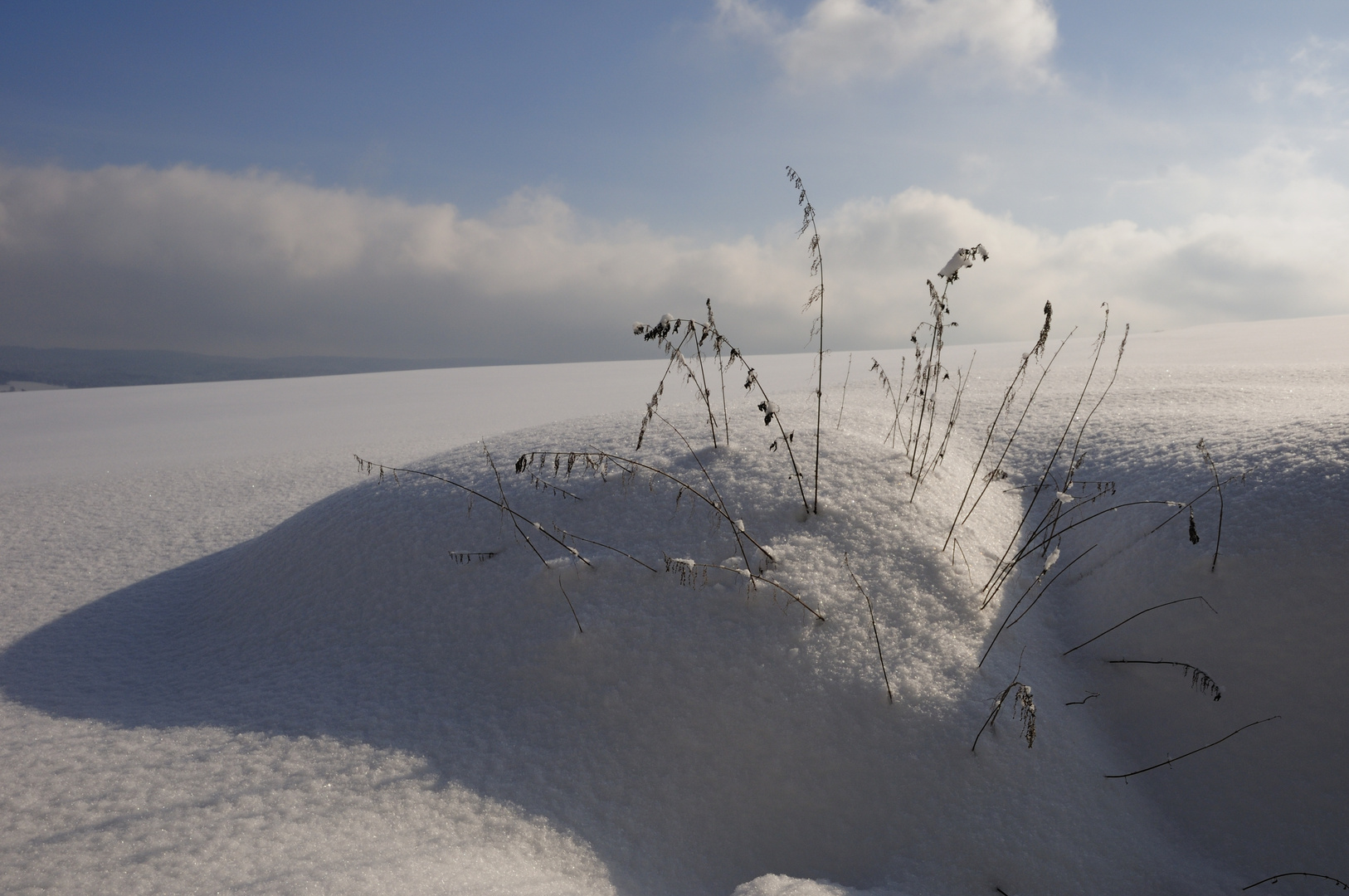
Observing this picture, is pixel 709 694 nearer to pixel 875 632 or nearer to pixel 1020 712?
→ pixel 875 632

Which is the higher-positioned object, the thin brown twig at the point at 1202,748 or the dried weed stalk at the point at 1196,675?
the dried weed stalk at the point at 1196,675

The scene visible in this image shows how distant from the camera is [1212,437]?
2902mm

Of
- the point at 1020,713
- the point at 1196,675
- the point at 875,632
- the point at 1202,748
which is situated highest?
the point at 875,632

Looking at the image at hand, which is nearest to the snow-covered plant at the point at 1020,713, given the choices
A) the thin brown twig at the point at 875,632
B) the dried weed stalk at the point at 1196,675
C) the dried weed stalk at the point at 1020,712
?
the dried weed stalk at the point at 1020,712

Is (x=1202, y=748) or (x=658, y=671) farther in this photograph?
(x=658, y=671)

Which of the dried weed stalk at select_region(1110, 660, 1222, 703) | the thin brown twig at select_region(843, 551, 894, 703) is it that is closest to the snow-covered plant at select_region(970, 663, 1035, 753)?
the thin brown twig at select_region(843, 551, 894, 703)

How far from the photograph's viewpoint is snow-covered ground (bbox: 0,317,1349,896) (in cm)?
166

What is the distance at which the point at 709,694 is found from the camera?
1982 mm

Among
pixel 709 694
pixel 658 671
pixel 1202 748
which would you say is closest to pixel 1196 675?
pixel 1202 748

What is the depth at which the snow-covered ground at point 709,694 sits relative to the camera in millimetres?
1656

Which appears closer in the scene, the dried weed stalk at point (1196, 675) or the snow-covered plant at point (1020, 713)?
the snow-covered plant at point (1020, 713)

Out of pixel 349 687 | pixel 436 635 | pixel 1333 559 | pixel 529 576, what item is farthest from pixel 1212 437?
pixel 349 687

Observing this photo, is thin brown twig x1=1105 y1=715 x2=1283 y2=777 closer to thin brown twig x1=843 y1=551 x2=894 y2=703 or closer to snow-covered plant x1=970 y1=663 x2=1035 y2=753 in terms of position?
snow-covered plant x1=970 y1=663 x2=1035 y2=753

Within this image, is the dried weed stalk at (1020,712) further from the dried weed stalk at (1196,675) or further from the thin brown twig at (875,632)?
the dried weed stalk at (1196,675)
